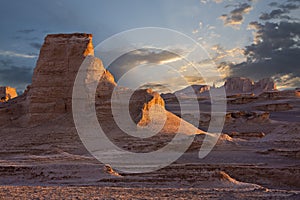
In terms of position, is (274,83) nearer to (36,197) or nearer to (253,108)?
(253,108)

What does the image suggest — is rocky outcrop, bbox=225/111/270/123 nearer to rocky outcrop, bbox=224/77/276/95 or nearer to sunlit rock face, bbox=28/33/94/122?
sunlit rock face, bbox=28/33/94/122

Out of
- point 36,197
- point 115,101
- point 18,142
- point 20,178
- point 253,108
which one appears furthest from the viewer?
point 253,108

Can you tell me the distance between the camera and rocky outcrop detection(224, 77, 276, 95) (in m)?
123

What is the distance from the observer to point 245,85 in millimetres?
127750

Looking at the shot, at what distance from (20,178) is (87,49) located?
17412 millimetres

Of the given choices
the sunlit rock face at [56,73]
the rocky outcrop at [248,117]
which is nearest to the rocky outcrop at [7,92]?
the sunlit rock face at [56,73]

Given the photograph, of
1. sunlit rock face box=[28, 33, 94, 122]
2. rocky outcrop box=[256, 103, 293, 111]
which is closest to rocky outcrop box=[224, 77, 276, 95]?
rocky outcrop box=[256, 103, 293, 111]

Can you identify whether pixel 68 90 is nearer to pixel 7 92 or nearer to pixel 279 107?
pixel 7 92

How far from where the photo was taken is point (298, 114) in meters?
58.0

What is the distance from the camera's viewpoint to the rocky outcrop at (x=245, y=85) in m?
123

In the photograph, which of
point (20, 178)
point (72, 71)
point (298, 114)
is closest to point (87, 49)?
point (72, 71)

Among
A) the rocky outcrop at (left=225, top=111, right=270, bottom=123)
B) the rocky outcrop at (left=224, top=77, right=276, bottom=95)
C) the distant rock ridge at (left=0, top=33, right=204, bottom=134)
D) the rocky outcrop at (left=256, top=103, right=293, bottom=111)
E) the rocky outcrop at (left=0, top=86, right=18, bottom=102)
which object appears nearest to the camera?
the distant rock ridge at (left=0, top=33, right=204, bottom=134)

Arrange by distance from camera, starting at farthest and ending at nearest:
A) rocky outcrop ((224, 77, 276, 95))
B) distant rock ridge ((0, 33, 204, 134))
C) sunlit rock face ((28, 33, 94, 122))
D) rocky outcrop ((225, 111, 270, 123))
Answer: rocky outcrop ((224, 77, 276, 95)), rocky outcrop ((225, 111, 270, 123)), sunlit rock face ((28, 33, 94, 122)), distant rock ridge ((0, 33, 204, 134))

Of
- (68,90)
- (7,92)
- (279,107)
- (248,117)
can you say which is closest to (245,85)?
(279,107)
